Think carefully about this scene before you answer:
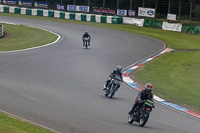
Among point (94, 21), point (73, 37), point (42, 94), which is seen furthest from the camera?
point (94, 21)

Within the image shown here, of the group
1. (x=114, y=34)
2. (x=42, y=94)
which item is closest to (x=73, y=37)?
(x=114, y=34)

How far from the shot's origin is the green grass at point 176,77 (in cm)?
1982

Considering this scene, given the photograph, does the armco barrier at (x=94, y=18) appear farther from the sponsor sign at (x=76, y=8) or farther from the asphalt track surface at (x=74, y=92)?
the asphalt track surface at (x=74, y=92)

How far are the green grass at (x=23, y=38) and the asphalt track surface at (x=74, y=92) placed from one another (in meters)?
2.13

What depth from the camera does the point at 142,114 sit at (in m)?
13.9

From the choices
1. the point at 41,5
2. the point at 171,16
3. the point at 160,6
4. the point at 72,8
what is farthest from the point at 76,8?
the point at 171,16

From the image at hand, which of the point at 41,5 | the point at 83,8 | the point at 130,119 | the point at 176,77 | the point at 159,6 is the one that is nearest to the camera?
the point at 130,119

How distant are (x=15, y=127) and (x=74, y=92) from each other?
7509mm

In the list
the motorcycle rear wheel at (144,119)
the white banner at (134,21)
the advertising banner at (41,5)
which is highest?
the advertising banner at (41,5)

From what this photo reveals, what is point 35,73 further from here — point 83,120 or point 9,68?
point 83,120

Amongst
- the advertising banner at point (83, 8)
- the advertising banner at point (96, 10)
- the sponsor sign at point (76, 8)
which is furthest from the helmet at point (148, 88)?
the sponsor sign at point (76, 8)

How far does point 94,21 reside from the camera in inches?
2307

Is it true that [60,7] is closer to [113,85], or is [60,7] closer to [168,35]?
[168,35]

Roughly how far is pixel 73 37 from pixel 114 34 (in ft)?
17.9
